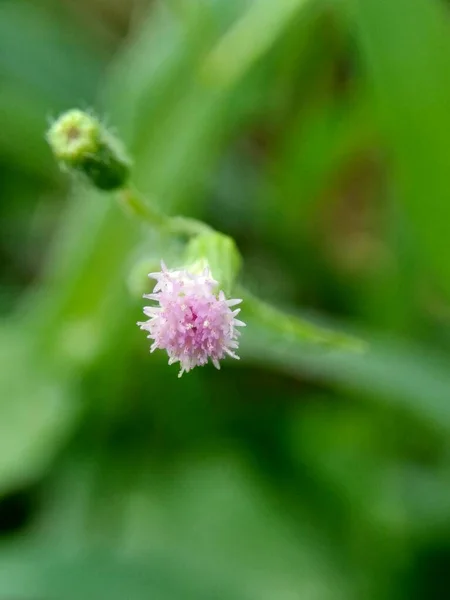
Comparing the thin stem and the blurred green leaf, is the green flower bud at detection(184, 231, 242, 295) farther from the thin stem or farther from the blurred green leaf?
the blurred green leaf

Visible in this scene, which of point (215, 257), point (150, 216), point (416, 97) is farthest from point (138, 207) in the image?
point (416, 97)

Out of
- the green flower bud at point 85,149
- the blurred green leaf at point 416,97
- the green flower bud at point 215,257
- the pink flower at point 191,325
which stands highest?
the blurred green leaf at point 416,97

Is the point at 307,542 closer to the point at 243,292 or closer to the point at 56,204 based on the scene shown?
the point at 243,292

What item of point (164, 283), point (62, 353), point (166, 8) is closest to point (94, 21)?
point (166, 8)

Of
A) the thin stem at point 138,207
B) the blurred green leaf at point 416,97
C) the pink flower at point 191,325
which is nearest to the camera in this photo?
the pink flower at point 191,325

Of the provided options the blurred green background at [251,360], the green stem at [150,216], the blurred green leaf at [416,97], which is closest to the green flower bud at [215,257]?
the green stem at [150,216]

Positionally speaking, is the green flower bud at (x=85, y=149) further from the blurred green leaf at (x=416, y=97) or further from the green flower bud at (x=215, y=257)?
the blurred green leaf at (x=416, y=97)

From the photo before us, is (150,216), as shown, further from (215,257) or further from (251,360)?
(251,360)

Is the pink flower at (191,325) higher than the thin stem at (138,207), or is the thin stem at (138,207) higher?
the thin stem at (138,207)
